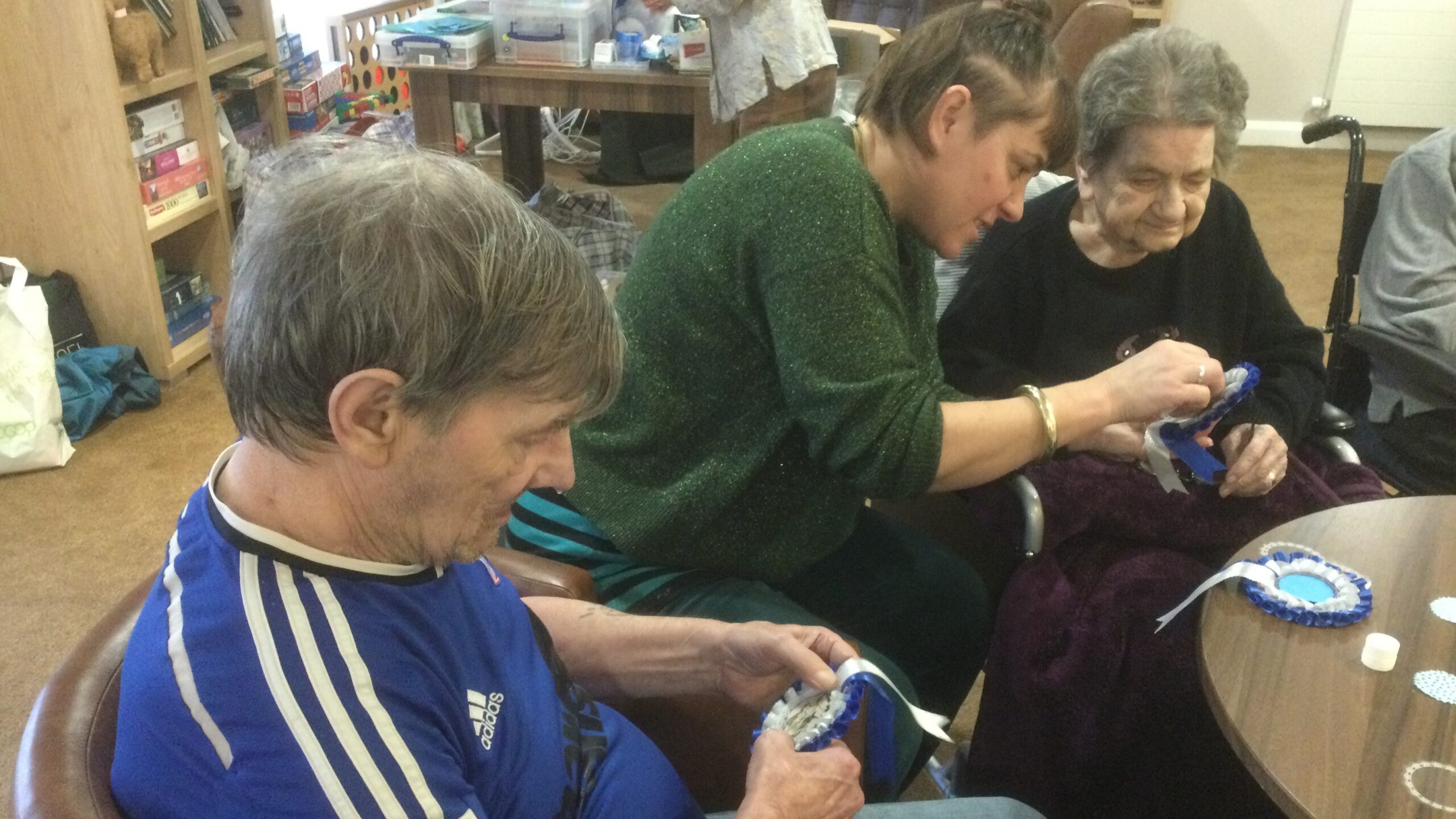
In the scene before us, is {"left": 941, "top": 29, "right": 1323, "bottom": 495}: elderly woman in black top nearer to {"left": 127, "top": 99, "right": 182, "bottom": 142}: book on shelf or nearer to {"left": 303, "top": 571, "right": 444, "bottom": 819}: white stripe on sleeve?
{"left": 303, "top": 571, "right": 444, "bottom": 819}: white stripe on sleeve

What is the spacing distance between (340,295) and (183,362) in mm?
2749

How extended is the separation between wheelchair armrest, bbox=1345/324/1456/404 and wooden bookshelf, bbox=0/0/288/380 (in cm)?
275

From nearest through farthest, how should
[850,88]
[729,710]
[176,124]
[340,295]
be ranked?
[340,295] → [729,710] → [176,124] → [850,88]

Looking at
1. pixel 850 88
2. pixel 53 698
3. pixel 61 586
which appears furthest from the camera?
pixel 850 88

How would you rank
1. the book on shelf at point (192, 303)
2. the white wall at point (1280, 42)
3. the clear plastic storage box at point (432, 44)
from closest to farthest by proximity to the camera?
the clear plastic storage box at point (432, 44) → the book on shelf at point (192, 303) → the white wall at point (1280, 42)

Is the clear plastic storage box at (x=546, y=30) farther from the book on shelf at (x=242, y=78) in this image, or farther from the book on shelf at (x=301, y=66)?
the book on shelf at (x=301, y=66)

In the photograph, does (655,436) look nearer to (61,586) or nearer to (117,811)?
(117,811)

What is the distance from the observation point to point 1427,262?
1996 millimetres

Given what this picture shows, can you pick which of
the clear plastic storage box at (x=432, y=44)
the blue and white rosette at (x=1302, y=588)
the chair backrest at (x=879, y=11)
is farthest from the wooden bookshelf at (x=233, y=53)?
the blue and white rosette at (x=1302, y=588)

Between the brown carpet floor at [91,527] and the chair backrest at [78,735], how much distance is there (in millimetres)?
1098

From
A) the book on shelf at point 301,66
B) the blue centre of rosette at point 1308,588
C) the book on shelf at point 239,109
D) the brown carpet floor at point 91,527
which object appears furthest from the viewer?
the book on shelf at point 301,66

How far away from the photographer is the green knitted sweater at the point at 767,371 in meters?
1.13

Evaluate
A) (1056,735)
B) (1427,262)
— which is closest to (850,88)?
(1427,262)

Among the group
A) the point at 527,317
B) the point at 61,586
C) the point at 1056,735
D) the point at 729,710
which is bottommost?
the point at 61,586
